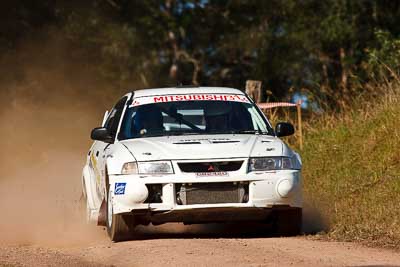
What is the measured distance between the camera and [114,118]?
14.1 metres

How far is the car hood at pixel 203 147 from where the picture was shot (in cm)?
1216

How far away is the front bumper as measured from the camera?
475 inches

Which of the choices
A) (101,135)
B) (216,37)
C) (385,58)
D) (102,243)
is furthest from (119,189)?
(216,37)

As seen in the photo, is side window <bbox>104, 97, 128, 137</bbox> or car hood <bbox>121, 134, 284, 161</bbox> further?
side window <bbox>104, 97, 128, 137</bbox>

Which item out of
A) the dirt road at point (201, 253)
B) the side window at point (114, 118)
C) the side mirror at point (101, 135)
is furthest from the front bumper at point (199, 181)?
the side window at point (114, 118)

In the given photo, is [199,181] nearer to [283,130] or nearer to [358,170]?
[283,130]

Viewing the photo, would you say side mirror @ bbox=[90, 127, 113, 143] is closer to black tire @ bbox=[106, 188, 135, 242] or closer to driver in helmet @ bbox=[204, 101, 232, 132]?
black tire @ bbox=[106, 188, 135, 242]

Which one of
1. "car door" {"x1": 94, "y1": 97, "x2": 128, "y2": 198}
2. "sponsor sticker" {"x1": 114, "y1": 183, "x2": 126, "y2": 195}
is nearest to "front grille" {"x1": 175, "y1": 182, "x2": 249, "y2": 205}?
"sponsor sticker" {"x1": 114, "y1": 183, "x2": 126, "y2": 195}

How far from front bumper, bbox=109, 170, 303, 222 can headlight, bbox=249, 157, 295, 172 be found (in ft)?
0.15

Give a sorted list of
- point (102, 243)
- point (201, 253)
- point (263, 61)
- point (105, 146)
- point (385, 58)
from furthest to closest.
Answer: point (263, 61)
point (385, 58)
point (105, 146)
point (102, 243)
point (201, 253)

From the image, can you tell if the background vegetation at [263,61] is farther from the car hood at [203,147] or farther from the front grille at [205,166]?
the front grille at [205,166]

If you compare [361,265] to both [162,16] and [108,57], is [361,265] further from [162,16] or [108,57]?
[162,16]

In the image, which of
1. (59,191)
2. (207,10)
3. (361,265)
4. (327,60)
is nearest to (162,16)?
(207,10)

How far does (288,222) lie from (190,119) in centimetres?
158
